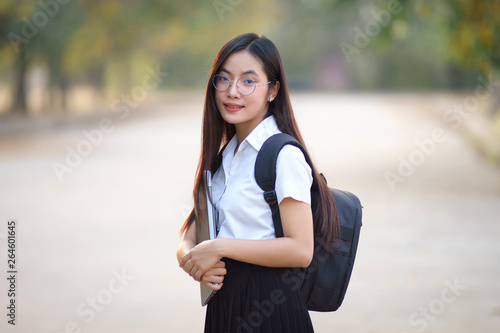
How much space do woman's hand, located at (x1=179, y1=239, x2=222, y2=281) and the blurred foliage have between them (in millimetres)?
9445

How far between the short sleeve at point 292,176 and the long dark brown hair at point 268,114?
0.09 metres

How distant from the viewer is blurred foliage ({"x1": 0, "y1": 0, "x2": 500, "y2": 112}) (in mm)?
12656

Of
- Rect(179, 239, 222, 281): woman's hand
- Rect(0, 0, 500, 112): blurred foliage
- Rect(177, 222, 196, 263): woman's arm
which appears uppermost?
Rect(0, 0, 500, 112): blurred foliage

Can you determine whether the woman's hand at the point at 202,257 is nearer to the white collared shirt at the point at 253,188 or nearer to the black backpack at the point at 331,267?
the white collared shirt at the point at 253,188

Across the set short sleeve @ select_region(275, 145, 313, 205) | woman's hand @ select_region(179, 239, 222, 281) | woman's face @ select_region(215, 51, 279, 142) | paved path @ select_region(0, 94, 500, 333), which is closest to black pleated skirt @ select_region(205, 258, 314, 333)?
woman's hand @ select_region(179, 239, 222, 281)

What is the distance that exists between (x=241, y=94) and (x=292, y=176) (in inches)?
13.7

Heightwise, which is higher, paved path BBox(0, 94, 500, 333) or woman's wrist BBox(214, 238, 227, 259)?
paved path BBox(0, 94, 500, 333)

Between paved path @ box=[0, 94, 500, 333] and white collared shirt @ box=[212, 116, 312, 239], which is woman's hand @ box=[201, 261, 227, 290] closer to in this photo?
white collared shirt @ box=[212, 116, 312, 239]

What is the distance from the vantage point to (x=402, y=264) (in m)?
6.81

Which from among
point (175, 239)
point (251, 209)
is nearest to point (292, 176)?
point (251, 209)

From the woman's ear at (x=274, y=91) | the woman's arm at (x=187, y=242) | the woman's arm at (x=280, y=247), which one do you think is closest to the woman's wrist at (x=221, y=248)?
the woman's arm at (x=280, y=247)

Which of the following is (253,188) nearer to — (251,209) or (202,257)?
(251,209)

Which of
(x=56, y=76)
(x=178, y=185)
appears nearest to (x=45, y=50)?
(x=56, y=76)

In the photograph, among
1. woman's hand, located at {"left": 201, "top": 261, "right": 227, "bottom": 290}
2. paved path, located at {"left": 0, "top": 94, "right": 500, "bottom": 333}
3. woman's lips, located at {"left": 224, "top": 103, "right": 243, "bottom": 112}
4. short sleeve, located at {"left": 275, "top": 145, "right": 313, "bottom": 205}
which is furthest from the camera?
paved path, located at {"left": 0, "top": 94, "right": 500, "bottom": 333}
